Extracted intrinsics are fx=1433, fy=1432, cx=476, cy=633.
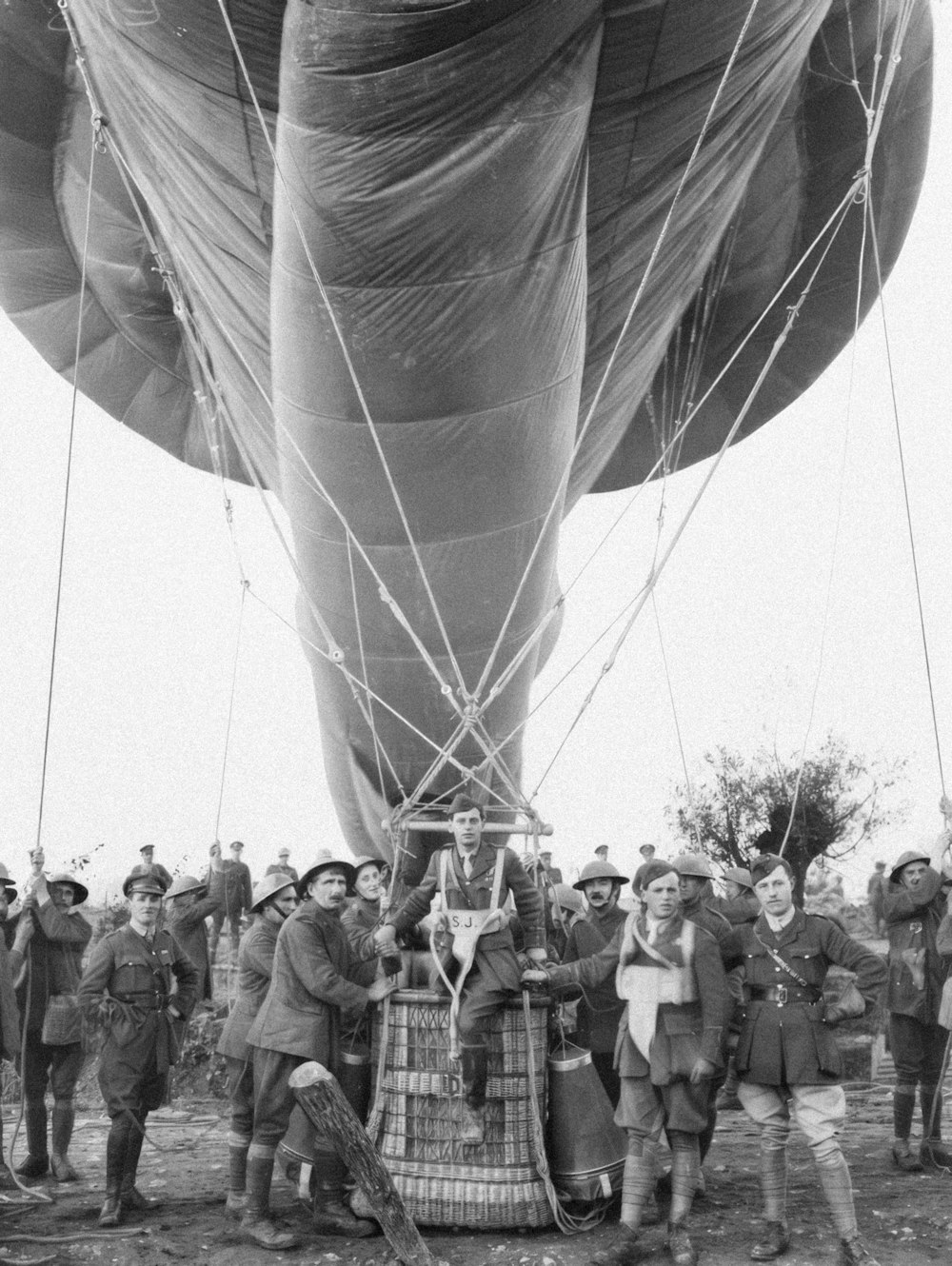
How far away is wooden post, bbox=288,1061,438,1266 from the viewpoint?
17.8 ft

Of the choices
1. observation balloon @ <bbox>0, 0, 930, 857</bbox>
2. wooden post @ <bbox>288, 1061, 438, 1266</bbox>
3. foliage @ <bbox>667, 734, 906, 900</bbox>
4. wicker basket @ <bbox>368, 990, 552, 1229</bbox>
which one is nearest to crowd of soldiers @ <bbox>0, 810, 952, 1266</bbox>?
wicker basket @ <bbox>368, 990, 552, 1229</bbox>

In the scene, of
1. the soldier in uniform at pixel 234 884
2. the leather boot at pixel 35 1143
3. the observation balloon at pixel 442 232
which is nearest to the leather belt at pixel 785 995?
the observation balloon at pixel 442 232

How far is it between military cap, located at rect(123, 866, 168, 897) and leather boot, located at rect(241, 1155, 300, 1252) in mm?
1381

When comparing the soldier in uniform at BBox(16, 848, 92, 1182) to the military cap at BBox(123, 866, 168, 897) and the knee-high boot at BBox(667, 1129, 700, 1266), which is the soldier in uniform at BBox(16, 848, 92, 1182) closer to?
the military cap at BBox(123, 866, 168, 897)

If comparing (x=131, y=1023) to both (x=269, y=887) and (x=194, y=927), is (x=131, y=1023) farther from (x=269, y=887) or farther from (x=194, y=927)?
(x=194, y=927)

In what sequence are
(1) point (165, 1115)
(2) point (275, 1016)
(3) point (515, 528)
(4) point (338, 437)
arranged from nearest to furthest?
(2) point (275, 1016)
(4) point (338, 437)
(3) point (515, 528)
(1) point (165, 1115)

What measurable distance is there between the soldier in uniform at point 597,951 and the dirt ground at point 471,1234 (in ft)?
2.76

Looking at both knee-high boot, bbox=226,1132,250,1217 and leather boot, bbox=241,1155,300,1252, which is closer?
leather boot, bbox=241,1155,300,1252

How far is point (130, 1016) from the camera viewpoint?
6.88 meters

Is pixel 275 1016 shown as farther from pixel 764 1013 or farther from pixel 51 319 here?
pixel 51 319

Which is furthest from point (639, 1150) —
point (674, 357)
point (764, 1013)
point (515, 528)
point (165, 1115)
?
point (674, 357)

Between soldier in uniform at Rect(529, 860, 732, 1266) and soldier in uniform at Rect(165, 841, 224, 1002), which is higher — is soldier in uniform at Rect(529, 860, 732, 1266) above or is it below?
below

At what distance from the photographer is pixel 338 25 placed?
6949 millimetres

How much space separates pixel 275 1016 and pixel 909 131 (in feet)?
28.8
